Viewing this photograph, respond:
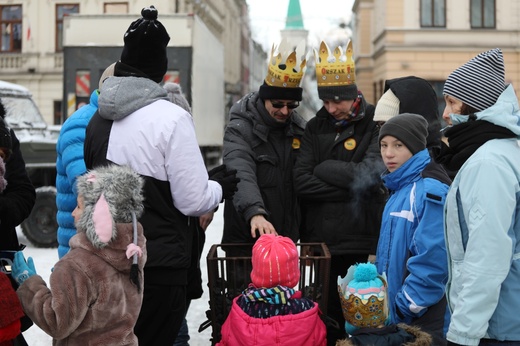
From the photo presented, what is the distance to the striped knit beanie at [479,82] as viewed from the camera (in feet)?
9.63

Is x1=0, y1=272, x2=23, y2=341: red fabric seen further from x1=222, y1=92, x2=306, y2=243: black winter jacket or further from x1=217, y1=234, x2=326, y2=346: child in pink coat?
x1=222, y1=92, x2=306, y2=243: black winter jacket

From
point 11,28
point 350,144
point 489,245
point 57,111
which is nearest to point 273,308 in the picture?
point 489,245

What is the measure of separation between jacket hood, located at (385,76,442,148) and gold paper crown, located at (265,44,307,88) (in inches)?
22.9

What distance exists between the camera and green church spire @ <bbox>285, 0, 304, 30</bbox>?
2970 inches

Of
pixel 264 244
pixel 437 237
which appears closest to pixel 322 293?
pixel 264 244

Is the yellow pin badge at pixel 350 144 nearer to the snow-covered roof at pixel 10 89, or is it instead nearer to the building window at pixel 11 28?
the snow-covered roof at pixel 10 89

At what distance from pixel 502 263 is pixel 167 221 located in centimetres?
150

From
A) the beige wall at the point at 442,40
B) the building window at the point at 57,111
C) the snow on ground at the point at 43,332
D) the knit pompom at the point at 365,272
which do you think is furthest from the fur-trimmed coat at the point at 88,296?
the building window at the point at 57,111

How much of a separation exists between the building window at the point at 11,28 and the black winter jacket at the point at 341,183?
31705mm

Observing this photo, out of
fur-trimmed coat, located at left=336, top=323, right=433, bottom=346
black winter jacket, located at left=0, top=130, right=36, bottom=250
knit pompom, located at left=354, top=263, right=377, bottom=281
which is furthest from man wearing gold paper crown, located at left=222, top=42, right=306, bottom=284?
fur-trimmed coat, located at left=336, top=323, right=433, bottom=346

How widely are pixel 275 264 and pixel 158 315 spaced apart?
1.97 feet

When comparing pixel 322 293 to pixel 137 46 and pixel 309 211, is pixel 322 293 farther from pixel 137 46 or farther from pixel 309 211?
pixel 137 46

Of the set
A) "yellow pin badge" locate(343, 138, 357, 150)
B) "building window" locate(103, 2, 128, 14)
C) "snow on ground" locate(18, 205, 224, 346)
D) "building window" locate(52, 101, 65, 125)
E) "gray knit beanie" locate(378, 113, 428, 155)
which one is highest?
"building window" locate(103, 2, 128, 14)

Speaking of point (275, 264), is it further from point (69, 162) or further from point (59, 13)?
point (59, 13)
